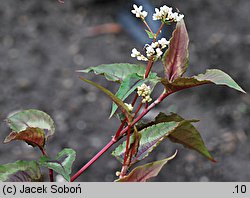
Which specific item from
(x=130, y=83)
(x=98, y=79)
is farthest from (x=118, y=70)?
(x=98, y=79)

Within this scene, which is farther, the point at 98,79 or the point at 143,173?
the point at 98,79

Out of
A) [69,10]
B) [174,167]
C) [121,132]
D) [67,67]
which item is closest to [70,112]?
[67,67]

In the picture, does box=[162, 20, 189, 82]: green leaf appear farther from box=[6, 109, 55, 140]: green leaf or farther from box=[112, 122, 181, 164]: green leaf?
box=[6, 109, 55, 140]: green leaf

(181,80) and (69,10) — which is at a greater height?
(69,10)

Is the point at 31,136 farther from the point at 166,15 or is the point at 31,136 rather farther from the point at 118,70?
the point at 166,15

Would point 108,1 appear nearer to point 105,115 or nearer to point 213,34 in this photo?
point 213,34
